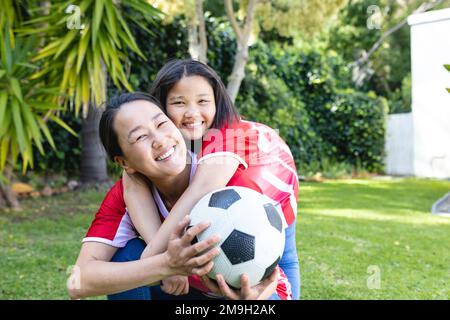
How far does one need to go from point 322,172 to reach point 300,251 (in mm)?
6459

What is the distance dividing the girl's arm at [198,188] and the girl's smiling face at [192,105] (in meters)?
0.28

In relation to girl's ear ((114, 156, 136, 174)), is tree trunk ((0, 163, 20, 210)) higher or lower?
lower

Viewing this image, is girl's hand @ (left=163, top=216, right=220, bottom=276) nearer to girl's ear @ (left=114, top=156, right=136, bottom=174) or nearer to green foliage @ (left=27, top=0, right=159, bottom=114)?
girl's ear @ (left=114, top=156, right=136, bottom=174)

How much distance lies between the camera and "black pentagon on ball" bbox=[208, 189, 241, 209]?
5.58 ft

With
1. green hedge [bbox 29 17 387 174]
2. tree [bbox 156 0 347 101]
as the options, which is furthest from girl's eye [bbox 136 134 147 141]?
green hedge [bbox 29 17 387 174]

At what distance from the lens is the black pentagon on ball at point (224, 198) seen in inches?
67.0

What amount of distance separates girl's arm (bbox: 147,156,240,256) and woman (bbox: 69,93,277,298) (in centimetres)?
7

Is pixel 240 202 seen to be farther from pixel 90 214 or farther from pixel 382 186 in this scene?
pixel 382 186

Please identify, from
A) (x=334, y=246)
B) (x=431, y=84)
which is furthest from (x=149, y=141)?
(x=431, y=84)

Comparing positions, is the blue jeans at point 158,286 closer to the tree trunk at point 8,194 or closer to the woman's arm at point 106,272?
the woman's arm at point 106,272

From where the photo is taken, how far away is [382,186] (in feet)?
30.0

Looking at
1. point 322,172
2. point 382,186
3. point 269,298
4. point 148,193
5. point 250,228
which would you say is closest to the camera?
point 250,228

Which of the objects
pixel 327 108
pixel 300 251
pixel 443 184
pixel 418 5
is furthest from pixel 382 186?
pixel 418 5

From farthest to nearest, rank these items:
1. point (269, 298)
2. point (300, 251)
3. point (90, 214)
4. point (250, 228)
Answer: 1. point (90, 214)
2. point (300, 251)
3. point (269, 298)
4. point (250, 228)
